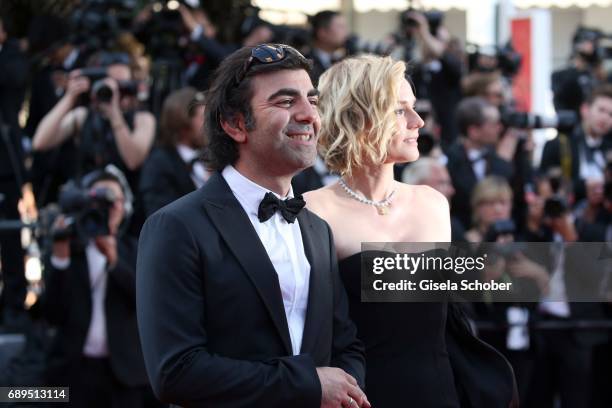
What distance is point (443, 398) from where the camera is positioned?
307 centimetres

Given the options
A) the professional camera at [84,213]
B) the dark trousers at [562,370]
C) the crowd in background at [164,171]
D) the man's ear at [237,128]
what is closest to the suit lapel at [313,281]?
the man's ear at [237,128]

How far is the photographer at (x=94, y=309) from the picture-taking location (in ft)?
16.1

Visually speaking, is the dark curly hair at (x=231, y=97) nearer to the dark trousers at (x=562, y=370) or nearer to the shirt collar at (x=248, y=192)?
the shirt collar at (x=248, y=192)

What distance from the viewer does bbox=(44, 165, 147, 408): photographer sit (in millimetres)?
→ 4902

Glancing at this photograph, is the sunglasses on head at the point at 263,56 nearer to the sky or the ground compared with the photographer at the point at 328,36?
nearer to the sky

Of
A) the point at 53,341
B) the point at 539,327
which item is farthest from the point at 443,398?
the point at 539,327

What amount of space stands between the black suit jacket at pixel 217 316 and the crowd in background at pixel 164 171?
188cm

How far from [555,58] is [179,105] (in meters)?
9.83

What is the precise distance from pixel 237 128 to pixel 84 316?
8.13 feet

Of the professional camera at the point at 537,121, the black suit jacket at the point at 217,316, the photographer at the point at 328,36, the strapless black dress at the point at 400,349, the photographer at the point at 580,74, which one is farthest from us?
the photographer at the point at 580,74

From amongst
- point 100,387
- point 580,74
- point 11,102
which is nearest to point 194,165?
point 100,387

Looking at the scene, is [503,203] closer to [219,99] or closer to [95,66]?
[95,66]

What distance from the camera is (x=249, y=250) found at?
257 centimetres

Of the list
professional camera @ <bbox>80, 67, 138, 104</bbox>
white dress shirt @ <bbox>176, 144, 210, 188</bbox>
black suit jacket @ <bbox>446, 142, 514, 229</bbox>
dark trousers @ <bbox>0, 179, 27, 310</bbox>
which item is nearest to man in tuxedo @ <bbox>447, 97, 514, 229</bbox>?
black suit jacket @ <bbox>446, 142, 514, 229</bbox>
